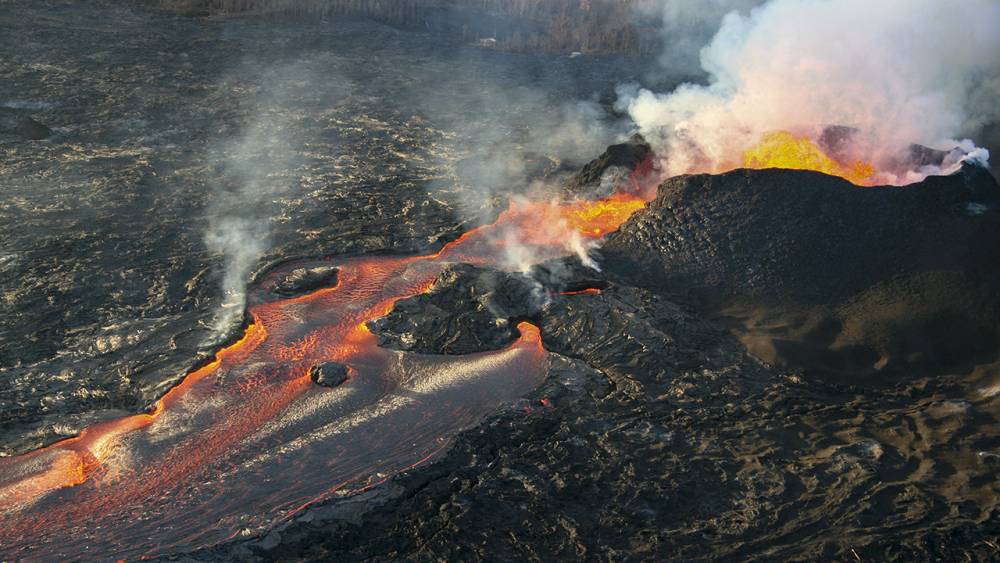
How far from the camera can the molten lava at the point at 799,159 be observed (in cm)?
1295

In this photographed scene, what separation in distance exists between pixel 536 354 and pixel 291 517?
13.0ft

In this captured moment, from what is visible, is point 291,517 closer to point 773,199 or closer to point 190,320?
point 190,320

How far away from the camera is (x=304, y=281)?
1142 cm

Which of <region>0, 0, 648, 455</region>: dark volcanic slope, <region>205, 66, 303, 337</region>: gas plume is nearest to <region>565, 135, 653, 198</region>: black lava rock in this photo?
<region>0, 0, 648, 455</region>: dark volcanic slope

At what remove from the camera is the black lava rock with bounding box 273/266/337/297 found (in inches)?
443

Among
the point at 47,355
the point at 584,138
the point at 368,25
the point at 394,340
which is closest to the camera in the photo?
the point at 47,355

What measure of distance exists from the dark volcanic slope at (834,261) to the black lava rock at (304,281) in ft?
13.8

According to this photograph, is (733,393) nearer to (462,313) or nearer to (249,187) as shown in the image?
(462,313)

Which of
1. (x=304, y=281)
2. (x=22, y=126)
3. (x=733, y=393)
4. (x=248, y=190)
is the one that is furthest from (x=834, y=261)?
(x=22, y=126)

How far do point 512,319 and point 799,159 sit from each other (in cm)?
575

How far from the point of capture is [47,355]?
374 inches

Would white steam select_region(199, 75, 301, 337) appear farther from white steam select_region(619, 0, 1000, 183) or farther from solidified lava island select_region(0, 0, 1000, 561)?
white steam select_region(619, 0, 1000, 183)

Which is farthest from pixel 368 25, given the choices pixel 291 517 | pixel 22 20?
pixel 291 517

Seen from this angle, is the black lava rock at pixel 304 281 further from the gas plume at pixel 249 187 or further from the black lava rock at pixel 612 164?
the black lava rock at pixel 612 164
